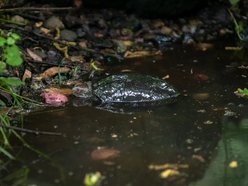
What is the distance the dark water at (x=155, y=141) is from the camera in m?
1.83

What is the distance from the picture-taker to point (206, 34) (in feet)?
12.6

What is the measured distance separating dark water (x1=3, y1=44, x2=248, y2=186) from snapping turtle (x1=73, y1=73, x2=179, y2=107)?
0.33 feet

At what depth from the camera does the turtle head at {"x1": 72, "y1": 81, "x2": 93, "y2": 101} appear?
8.52 feet

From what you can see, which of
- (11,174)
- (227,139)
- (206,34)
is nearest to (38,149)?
(11,174)

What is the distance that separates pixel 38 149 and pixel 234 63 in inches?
70.6

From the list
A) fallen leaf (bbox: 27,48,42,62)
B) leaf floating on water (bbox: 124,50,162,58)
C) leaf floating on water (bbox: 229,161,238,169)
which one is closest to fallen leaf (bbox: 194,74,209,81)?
leaf floating on water (bbox: 124,50,162,58)

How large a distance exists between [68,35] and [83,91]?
87 centimetres

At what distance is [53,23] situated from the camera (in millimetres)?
3443

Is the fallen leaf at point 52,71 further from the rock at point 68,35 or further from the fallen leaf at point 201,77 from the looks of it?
the fallen leaf at point 201,77

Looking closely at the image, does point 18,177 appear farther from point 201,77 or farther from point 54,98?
point 201,77

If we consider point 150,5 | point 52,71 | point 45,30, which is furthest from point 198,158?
point 150,5

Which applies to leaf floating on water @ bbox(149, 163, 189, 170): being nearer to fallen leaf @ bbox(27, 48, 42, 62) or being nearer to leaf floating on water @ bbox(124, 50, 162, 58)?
fallen leaf @ bbox(27, 48, 42, 62)

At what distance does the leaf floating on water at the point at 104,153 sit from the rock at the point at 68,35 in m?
1.54

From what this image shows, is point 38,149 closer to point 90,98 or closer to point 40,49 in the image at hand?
point 90,98
